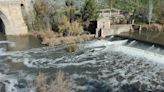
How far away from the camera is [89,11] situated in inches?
1500

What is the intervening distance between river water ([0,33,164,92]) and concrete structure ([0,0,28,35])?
2.25 metres

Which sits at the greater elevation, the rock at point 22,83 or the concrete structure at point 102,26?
the concrete structure at point 102,26

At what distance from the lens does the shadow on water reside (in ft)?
112

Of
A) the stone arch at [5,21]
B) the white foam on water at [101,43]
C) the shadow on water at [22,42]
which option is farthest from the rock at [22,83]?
the stone arch at [5,21]

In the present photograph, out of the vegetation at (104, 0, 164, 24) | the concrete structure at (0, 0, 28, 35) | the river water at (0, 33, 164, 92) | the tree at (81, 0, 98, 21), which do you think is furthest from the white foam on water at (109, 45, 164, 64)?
the concrete structure at (0, 0, 28, 35)

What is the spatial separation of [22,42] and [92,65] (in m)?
10.6

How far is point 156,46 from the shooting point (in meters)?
32.1

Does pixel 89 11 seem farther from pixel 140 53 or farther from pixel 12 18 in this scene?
pixel 140 53

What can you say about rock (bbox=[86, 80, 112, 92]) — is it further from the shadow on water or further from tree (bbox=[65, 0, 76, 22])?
tree (bbox=[65, 0, 76, 22])

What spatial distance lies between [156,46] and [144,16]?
10074mm

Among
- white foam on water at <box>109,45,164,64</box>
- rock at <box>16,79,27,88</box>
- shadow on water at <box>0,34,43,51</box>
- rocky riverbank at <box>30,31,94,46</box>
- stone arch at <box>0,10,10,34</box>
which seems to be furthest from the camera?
stone arch at <box>0,10,10,34</box>

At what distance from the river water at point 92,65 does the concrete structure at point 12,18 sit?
225 centimetres

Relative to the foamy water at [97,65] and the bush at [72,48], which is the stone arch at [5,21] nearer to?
the foamy water at [97,65]

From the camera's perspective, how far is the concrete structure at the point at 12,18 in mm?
37031
